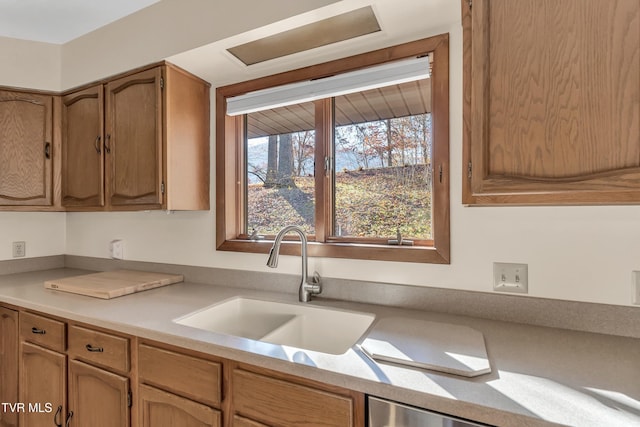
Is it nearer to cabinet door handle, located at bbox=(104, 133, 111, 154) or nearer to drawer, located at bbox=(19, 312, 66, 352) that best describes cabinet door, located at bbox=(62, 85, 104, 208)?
cabinet door handle, located at bbox=(104, 133, 111, 154)

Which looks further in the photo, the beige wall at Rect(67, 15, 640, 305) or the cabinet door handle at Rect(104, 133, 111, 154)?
the cabinet door handle at Rect(104, 133, 111, 154)

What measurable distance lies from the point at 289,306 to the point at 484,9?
Answer: 4.07ft

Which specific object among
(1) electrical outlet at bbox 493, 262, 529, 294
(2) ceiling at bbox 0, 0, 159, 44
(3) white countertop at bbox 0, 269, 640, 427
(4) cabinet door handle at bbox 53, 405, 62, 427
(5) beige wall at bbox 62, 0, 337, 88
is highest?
(2) ceiling at bbox 0, 0, 159, 44

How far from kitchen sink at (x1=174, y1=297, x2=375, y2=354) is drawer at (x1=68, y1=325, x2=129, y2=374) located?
242 millimetres

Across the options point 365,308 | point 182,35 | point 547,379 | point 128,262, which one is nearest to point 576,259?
point 547,379

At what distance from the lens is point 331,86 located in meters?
1.45

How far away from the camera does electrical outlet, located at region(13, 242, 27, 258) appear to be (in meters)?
2.12

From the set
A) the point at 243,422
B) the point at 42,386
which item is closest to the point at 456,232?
the point at 243,422

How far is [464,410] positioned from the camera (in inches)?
26.0

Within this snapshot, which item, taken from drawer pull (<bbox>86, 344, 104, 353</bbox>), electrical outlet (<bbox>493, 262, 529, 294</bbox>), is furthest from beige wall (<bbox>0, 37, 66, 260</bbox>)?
electrical outlet (<bbox>493, 262, 529, 294</bbox>)

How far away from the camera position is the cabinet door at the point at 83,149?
5.84ft

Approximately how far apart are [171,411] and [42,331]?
827 millimetres

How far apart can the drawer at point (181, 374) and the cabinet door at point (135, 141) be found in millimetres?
753

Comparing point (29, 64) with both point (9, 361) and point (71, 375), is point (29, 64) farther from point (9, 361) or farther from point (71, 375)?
point (71, 375)
